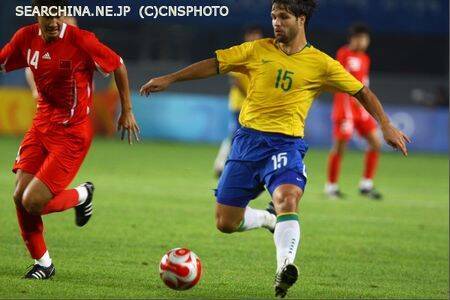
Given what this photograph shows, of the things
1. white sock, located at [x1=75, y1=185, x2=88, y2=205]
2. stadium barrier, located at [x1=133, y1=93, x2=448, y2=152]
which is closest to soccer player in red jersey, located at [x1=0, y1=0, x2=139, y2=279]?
white sock, located at [x1=75, y1=185, x2=88, y2=205]

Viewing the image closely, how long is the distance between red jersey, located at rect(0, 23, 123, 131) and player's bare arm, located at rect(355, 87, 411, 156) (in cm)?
186

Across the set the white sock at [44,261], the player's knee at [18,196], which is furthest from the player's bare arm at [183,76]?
the white sock at [44,261]

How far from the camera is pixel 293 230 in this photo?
7.25 metres

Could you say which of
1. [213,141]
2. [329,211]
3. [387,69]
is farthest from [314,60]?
[387,69]

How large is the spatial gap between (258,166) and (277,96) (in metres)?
0.54

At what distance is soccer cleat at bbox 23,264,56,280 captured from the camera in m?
7.72

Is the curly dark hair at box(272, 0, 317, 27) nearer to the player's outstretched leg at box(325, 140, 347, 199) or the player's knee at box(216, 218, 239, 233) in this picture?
the player's knee at box(216, 218, 239, 233)

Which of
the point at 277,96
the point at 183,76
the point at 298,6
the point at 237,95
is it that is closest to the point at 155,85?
the point at 183,76

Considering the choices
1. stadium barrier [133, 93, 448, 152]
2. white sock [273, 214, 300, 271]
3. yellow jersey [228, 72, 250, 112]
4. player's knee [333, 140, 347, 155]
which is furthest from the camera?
stadium barrier [133, 93, 448, 152]

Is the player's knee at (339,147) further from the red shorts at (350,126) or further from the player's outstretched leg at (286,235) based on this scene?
the player's outstretched leg at (286,235)

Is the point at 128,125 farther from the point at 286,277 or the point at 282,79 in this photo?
the point at 286,277

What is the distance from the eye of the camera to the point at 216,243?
10266mm

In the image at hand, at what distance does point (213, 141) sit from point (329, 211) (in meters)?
12.0

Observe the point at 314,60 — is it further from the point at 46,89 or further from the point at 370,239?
the point at 370,239
